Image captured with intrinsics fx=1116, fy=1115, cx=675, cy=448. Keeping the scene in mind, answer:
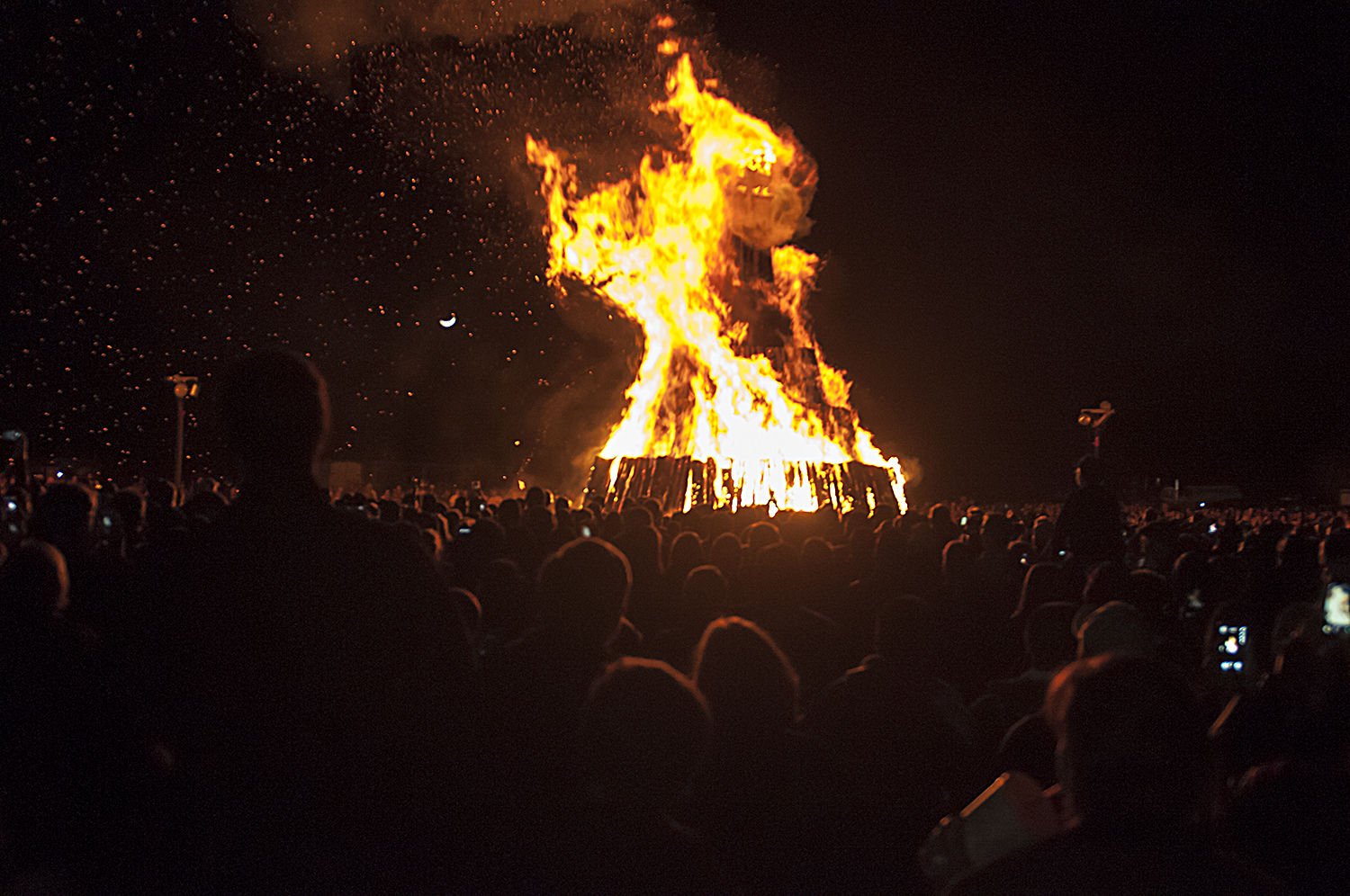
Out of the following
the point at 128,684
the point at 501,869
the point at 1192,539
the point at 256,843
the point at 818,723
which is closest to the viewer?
the point at 256,843

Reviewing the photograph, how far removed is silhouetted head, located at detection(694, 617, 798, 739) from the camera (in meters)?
3.48

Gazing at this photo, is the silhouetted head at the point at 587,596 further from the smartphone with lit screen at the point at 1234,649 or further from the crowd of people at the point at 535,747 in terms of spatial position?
the smartphone with lit screen at the point at 1234,649

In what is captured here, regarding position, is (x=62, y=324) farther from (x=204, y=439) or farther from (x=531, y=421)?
(x=531, y=421)

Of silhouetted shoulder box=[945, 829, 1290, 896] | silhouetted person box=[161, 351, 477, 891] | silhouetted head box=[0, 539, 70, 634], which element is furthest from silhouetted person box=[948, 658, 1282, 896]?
silhouetted head box=[0, 539, 70, 634]

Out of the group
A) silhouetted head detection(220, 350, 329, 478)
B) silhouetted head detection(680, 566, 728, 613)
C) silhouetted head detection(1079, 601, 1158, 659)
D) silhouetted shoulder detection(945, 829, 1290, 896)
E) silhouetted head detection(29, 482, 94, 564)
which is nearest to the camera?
silhouetted shoulder detection(945, 829, 1290, 896)

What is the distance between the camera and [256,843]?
2.31 meters

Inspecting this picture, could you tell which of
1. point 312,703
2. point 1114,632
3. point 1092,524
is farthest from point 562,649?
point 1092,524

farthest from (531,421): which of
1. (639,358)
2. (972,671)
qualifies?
(972,671)

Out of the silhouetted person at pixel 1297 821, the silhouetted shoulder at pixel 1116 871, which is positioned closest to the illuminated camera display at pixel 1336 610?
the silhouetted person at pixel 1297 821

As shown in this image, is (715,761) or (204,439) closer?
(715,761)

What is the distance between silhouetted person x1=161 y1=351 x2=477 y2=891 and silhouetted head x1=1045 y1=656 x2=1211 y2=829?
49.7 inches

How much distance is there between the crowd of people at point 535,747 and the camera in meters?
2.29

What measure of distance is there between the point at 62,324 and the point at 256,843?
3771 cm

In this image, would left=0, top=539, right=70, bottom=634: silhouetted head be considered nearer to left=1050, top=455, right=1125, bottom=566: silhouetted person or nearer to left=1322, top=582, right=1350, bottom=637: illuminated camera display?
left=1322, top=582, right=1350, bottom=637: illuminated camera display
